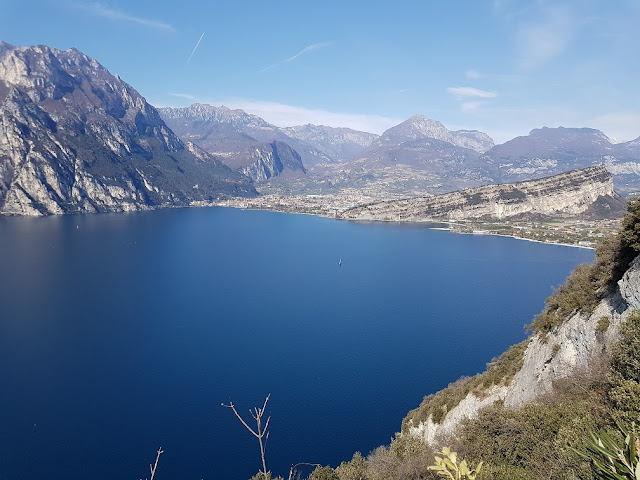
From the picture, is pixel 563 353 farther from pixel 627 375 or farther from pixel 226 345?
pixel 226 345

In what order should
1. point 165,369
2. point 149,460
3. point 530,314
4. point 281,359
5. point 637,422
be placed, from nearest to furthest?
1. point 637,422
2. point 149,460
3. point 165,369
4. point 281,359
5. point 530,314

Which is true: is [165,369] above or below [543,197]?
below

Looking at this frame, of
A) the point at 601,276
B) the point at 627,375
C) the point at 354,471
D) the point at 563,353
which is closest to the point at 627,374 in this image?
the point at 627,375

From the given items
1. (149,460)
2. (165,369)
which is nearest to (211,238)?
(165,369)

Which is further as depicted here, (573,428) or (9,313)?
(9,313)

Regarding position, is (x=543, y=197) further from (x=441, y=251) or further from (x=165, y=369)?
(x=165, y=369)

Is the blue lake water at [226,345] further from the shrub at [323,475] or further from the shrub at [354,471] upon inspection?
the shrub at [354,471]

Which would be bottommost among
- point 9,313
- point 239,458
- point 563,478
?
point 239,458
